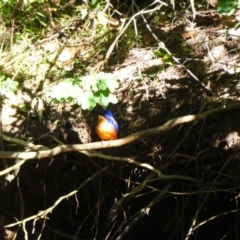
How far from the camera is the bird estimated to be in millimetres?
3387

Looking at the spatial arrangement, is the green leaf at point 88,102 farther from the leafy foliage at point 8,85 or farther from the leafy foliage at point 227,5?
Result: the leafy foliage at point 8,85

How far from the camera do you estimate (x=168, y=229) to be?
3.93 m

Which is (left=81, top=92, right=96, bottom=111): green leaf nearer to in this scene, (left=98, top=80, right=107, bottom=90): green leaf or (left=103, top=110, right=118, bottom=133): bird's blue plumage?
(left=98, top=80, right=107, bottom=90): green leaf

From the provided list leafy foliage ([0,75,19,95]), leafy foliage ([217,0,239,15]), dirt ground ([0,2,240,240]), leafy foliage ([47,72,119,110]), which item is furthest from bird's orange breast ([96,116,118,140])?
leafy foliage ([217,0,239,15])

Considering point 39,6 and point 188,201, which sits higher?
point 39,6

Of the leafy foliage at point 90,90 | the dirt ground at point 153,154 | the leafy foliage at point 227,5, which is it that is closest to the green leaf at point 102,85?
the leafy foliage at point 90,90

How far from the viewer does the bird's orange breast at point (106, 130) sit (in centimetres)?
338

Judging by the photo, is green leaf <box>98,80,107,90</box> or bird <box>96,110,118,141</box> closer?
green leaf <box>98,80,107,90</box>

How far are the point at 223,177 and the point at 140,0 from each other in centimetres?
155

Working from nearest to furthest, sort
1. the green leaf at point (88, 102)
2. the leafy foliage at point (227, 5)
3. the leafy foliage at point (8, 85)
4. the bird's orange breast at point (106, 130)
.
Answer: the leafy foliage at point (227, 5), the green leaf at point (88, 102), the bird's orange breast at point (106, 130), the leafy foliage at point (8, 85)

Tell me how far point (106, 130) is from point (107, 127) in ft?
0.08

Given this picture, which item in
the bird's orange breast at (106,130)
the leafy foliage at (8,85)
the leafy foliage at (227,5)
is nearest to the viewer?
the leafy foliage at (227,5)

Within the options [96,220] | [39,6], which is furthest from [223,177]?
[39,6]

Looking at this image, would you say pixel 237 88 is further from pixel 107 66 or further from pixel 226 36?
pixel 107 66
